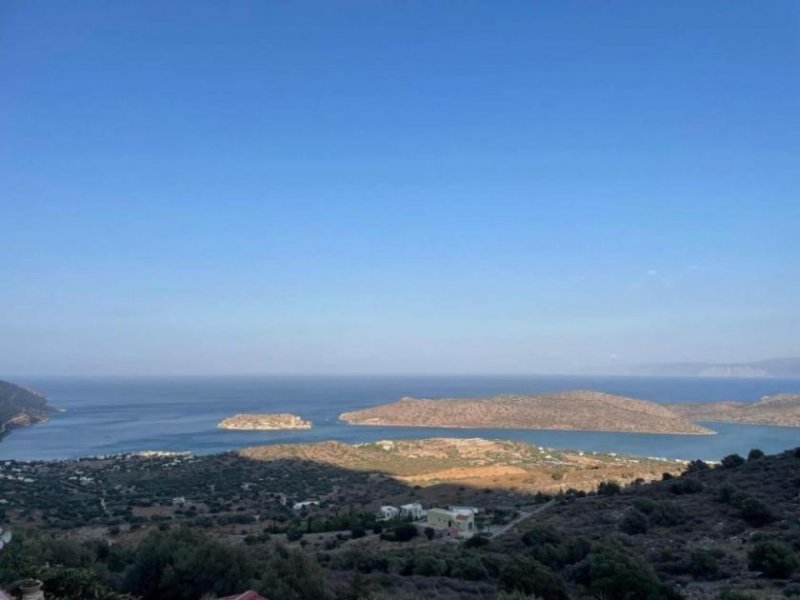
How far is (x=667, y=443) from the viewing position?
282 feet

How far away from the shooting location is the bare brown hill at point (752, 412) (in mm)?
106512

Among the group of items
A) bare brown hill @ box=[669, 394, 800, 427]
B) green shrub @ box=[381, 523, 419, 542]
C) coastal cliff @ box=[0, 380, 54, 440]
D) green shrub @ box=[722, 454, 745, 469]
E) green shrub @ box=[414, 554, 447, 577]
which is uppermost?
green shrub @ box=[414, 554, 447, 577]

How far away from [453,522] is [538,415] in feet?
282

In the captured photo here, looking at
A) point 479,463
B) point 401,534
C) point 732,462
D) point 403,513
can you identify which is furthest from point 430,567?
point 479,463

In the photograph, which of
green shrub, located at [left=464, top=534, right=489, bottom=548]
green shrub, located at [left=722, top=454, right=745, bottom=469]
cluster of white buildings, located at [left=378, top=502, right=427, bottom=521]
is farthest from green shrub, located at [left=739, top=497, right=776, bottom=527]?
cluster of white buildings, located at [left=378, top=502, right=427, bottom=521]

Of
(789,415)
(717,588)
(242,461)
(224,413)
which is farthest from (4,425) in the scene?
(789,415)

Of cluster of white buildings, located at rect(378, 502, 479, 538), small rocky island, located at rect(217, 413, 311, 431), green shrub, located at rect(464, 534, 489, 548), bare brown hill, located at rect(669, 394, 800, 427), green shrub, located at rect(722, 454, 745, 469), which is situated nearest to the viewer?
green shrub, located at rect(464, 534, 489, 548)

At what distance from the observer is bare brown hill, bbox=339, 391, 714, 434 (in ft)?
337

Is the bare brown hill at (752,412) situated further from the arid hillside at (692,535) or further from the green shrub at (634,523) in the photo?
the green shrub at (634,523)

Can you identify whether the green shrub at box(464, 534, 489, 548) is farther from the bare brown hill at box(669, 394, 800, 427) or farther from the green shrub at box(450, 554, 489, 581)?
the bare brown hill at box(669, 394, 800, 427)

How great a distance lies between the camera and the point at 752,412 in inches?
4520

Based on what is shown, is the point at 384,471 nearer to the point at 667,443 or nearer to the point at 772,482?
the point at 772,482

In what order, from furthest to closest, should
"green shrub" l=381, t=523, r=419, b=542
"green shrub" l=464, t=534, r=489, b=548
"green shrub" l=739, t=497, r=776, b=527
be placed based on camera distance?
"green shrub" l=381, t=523, r=419, b=542
"green shrub" l=464, t=534, r=489, b=548
"green shrub" l=739, t=497, r=776, b=527

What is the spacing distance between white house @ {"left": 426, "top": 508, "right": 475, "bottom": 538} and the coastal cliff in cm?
8154
